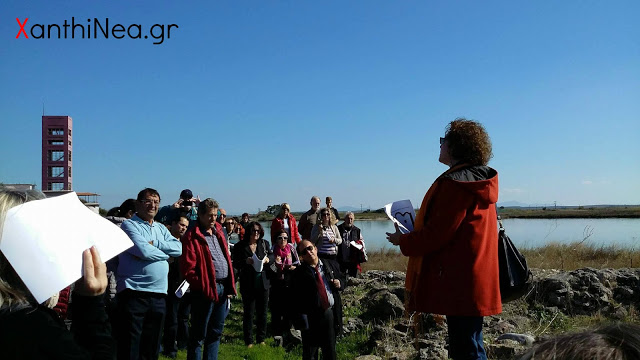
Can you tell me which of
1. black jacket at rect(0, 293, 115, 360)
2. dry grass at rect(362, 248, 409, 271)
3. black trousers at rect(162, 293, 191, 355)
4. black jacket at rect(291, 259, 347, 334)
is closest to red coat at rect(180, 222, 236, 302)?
black jacket at rect(291, 259, 347, 334)

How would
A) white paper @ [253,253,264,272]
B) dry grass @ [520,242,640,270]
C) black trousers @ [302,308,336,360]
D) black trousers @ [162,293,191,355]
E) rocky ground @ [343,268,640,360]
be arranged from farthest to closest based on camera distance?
dry grass @ [520,242,640,270] → white paper @ [253,253,264,272] → black trousers @ [162,293,191,355] → rocky ground @ [343,268,640,360] → black trousers @ [302,308,336,360]

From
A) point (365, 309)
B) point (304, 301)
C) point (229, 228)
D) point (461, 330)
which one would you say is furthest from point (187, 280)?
point (229, 228)

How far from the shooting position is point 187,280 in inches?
203

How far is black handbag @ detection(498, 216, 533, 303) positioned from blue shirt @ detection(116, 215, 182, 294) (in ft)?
10.0

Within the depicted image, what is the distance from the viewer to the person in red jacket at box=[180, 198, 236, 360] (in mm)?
5168

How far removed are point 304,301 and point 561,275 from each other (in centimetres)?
553

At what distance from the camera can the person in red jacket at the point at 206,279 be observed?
5168mm

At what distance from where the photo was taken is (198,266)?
5.26m

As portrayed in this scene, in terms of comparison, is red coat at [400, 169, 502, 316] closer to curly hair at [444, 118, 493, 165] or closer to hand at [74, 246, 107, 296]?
curly hair at [444, 118, 493, 165]

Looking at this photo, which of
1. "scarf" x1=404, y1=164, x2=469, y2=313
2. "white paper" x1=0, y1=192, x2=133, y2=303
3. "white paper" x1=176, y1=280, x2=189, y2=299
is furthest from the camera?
"white paper" x1=176, y1=280, x2=189, y2=299

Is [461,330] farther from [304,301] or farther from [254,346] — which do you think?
[254,346]

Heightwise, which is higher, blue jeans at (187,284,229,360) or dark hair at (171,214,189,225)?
dark hair at (171,214,189,225)

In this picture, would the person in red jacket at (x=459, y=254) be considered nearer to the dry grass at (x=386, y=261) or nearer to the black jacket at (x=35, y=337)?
the black jacket at (x=35, y=337)

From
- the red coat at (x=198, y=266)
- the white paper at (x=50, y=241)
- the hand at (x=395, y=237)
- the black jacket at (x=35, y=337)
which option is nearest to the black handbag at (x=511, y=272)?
the hand at (x=395, y=237)
